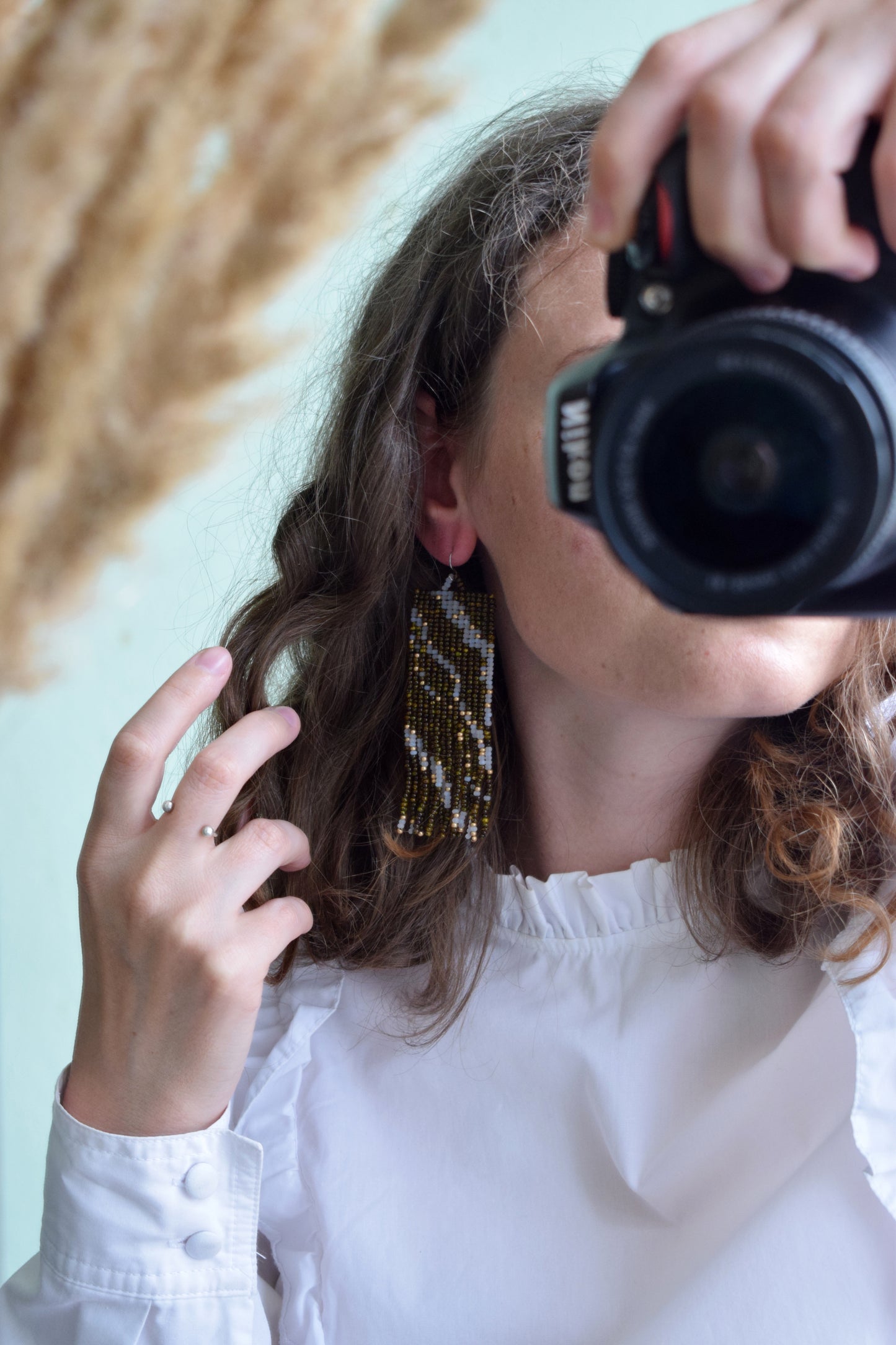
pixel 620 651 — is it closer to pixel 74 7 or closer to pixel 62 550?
pixel 62 550

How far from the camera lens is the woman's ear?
0.70m

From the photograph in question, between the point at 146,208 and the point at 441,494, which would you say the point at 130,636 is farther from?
the point at 441,494

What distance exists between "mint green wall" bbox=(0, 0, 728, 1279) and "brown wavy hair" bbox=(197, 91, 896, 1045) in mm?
340

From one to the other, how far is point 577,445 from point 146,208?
0.85m

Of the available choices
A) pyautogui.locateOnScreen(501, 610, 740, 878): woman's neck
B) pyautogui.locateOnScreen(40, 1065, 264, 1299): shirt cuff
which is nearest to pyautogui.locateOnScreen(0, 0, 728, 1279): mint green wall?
pyautogui.locateOnScreen(501, 610, 740, 878): woman's neck

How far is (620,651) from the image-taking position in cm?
56

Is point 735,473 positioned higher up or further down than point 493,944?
higher up

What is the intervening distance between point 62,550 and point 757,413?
0.91 meters

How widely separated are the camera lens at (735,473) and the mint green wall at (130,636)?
736 mm

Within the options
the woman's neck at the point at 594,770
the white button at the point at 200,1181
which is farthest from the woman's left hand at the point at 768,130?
the white button at the point at 200,1181

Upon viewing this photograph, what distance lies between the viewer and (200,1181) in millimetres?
595

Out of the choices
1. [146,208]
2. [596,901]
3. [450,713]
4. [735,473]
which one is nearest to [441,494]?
[450,713]

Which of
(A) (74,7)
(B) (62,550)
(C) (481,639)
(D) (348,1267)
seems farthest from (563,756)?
(A) (74,7)

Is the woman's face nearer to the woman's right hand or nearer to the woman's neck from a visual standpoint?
the woman's neck
